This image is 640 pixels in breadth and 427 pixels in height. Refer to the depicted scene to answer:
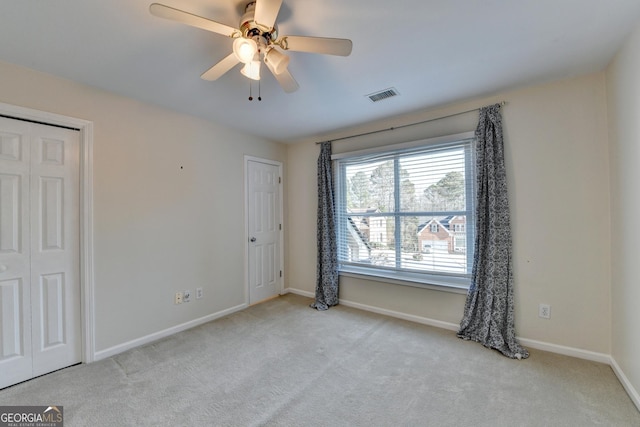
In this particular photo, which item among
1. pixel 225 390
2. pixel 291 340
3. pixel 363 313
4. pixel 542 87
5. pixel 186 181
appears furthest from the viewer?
pixel 363 313

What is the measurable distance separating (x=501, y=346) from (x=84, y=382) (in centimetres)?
343

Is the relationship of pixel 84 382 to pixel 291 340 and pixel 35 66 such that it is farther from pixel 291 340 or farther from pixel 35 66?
pixel 35 66

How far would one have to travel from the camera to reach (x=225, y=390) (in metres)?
1.95

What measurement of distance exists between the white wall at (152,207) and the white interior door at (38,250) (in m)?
0.17

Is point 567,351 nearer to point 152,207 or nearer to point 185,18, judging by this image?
point 185,18

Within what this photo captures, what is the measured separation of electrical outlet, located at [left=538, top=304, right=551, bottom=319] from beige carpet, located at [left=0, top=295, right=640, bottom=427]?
317 millimetres

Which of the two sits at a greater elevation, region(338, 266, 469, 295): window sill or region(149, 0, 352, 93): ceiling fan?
region(149, 0, 352, 93): ceiling fan

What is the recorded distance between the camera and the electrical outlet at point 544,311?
242 cm

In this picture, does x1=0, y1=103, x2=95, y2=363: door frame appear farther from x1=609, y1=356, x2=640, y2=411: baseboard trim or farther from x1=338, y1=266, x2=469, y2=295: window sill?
x1=609, y1=356, x2=640, y2=411: baseboard trim

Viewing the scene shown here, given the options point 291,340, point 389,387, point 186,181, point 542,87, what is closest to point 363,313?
point 291,340

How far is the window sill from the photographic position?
2.84 meters

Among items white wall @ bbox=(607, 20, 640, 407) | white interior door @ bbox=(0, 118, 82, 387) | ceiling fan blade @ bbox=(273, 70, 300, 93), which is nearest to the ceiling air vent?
ceiling fan blade @ bbox=(273, 70, 300, 93)

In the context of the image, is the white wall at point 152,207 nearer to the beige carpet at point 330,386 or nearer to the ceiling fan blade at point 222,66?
the beige carpet at point 330,386

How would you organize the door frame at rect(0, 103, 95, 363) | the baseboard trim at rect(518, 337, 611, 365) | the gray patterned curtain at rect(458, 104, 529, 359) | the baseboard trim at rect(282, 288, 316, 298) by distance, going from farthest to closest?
1. the baseboard trim at rect(282, 288, 316, 298)
2. the gray patterned curtain at rect(458, 104, 529, 359)
3. the door frame at rect(0, 103, 95, 363)
4. the baseboard trim at rect(518, 337, 611, 365)
